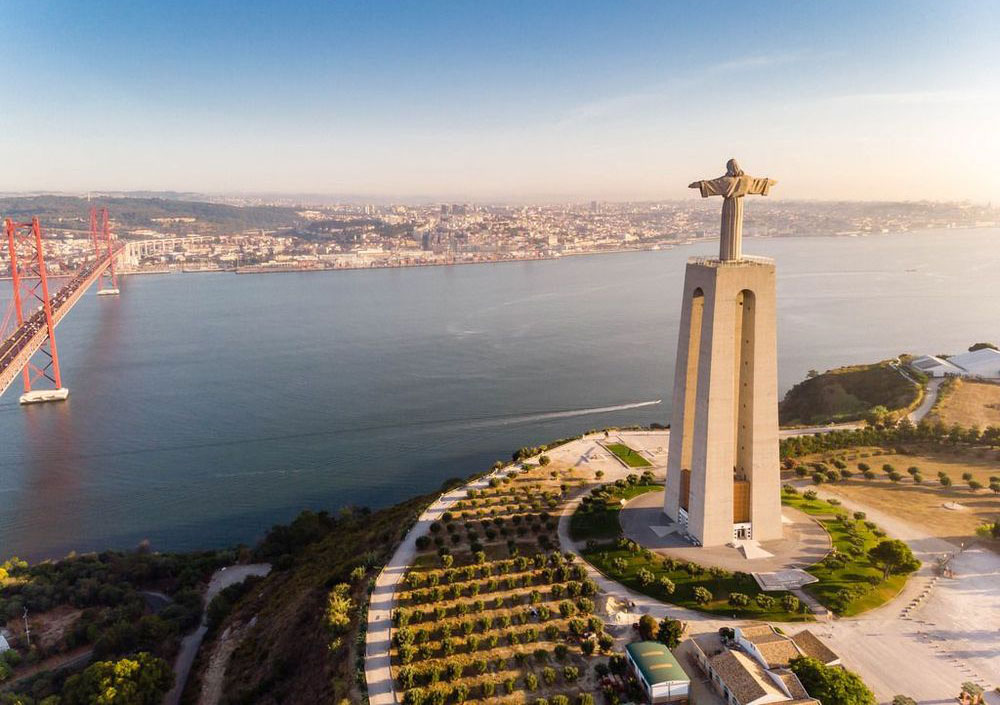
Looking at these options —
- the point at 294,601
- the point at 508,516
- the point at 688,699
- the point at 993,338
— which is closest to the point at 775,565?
the point at 688,699

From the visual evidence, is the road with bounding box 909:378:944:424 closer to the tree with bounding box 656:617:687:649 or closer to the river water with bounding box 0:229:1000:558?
the river water with bounding box 0:229:1000:558

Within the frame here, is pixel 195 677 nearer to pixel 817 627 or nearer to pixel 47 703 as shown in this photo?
pixel 47 703

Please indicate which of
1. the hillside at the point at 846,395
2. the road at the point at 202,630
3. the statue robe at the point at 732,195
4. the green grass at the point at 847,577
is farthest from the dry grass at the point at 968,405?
the road at the point at 202,630

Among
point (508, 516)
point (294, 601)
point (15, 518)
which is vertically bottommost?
point (15, 518)

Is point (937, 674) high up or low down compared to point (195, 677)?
up

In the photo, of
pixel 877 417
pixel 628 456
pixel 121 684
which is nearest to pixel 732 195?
pixel 628 456

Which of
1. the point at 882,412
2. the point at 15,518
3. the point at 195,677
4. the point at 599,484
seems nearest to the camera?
the point at 195,677

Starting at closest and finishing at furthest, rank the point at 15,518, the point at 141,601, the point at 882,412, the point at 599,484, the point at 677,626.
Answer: the point at 677,626, the point at 141,601, the point at 599,484, the point at 15,518, the point at 882,412

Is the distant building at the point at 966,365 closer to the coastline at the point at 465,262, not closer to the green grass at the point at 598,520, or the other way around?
the green grass at the point at 598,520
